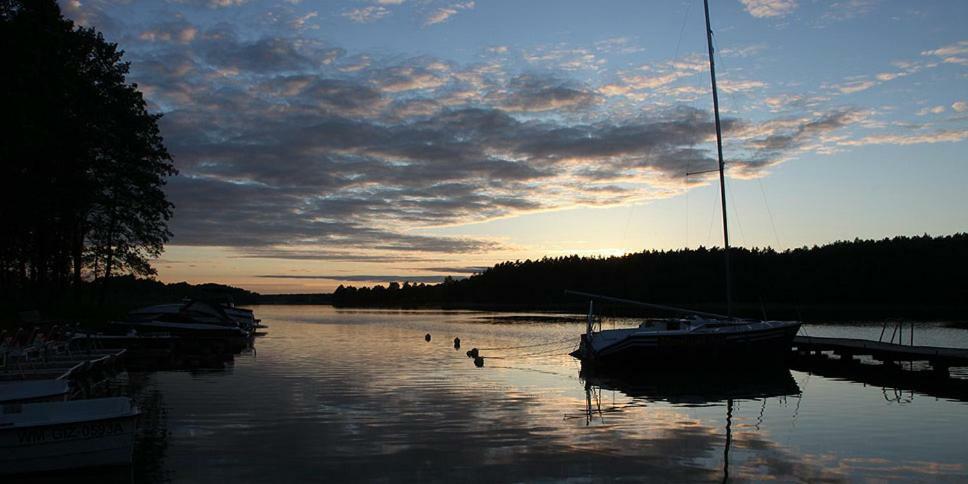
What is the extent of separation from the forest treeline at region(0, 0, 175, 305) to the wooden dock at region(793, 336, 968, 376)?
35.4m

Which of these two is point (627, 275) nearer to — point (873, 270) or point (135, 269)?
point (873, 270)

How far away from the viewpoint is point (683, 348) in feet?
107

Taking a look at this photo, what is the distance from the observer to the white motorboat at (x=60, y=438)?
483 inches

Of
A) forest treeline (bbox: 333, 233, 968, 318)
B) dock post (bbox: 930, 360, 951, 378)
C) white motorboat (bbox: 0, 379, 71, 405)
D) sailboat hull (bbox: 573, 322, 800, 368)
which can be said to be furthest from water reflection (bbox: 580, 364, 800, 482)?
forest treeline (bbox: 333, 233, 968, 318)

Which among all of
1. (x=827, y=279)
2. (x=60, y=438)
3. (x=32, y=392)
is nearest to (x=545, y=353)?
(x=32, y=392)

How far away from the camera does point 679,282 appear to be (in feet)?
506

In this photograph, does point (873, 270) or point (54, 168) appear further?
point (873, 270)

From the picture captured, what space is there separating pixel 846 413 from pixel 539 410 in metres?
9.22

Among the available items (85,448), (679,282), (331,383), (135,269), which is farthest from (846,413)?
(679,282)

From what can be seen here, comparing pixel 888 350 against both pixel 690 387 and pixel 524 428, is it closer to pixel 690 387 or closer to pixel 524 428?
pixel 690 387

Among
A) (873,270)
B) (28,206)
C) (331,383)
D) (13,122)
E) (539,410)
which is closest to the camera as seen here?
(539,410)

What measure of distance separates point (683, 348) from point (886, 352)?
374 inches

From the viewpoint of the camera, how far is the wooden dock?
30.0 m

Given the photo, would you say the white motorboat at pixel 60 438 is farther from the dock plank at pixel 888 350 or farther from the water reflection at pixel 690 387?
the dock plank at pixel 888 350
